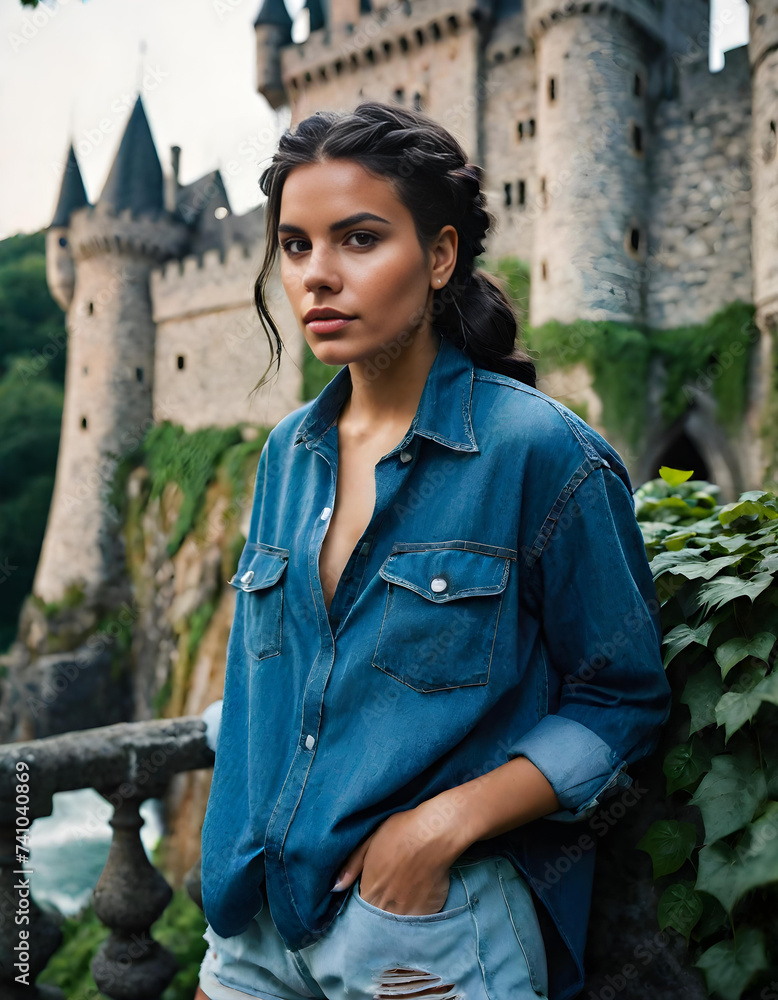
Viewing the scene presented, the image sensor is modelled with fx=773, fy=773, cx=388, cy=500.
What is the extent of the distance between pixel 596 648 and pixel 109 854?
5.44ft

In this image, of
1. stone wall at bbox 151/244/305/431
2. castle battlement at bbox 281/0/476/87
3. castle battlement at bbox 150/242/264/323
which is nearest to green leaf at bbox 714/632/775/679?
castle battlement at bbox 281/0/476/87

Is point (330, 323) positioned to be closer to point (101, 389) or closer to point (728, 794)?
point (728, 794)

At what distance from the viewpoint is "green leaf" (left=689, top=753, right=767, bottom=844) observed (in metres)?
1.19

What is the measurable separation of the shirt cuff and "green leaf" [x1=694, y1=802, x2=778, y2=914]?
0.17 metres

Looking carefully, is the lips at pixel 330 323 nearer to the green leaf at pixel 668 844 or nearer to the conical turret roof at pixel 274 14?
the green leaf at pixel 668 844

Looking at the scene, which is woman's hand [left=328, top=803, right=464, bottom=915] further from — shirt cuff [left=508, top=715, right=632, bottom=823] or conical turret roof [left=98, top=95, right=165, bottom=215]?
conical turret roof [left=98, top=95, right=165, bottom=215]

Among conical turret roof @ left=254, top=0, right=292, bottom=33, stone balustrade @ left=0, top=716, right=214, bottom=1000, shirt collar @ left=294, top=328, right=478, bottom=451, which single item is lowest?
stone balustrade @ left=0, top=716, right=214, bottom=1000

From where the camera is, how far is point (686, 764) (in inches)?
52.5

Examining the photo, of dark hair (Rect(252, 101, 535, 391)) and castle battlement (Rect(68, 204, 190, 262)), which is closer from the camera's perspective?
dark hair (Rect(252, 101, 535, 391))

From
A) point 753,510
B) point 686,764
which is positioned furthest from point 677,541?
point 686,764

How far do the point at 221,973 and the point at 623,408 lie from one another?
13.7 meters

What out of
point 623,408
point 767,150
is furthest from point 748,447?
point 767,150

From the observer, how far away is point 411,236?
1.32m

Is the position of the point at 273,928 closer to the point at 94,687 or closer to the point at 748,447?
the point at 748,447
